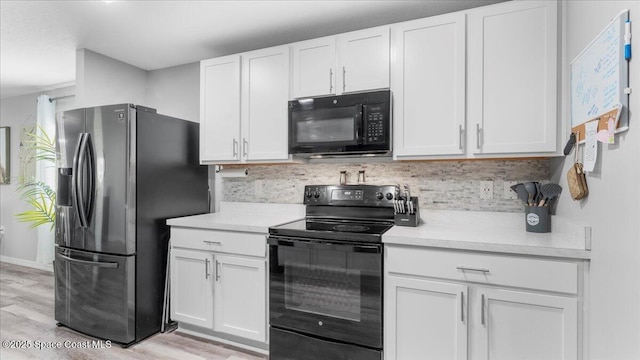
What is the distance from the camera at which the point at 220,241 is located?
7.70 ft

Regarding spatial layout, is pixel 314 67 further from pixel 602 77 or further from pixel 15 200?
pixel 15 200

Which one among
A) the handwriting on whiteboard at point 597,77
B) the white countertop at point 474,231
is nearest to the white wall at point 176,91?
the white countertop at point 474,231

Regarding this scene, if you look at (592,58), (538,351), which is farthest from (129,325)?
(592,58)

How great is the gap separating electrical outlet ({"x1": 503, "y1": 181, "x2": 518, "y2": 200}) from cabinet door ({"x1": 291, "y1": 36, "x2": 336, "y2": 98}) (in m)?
1.33

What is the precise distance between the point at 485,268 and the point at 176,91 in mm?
3202

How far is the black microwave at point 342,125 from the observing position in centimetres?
216

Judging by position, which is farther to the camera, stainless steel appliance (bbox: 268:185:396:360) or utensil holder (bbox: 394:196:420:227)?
utensil holder (bbox: 394:196:420:227)

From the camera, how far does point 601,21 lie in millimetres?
1334

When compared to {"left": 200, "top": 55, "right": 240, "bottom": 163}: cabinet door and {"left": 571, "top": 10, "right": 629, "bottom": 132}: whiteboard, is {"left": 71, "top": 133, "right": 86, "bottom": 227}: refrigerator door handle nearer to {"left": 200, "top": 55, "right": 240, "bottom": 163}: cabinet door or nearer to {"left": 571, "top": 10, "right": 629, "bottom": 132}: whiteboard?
{"left": 200, "top": 55, "right": 240, "bottom": 163}: cabinet door

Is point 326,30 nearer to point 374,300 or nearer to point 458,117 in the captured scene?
point 458,117

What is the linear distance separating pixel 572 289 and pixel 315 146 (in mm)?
1649

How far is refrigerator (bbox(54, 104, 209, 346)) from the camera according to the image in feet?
7.82

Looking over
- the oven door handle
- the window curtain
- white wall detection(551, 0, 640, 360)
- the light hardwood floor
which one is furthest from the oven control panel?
the window curtain

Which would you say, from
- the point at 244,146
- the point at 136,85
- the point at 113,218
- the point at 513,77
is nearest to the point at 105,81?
the point at 136,85
